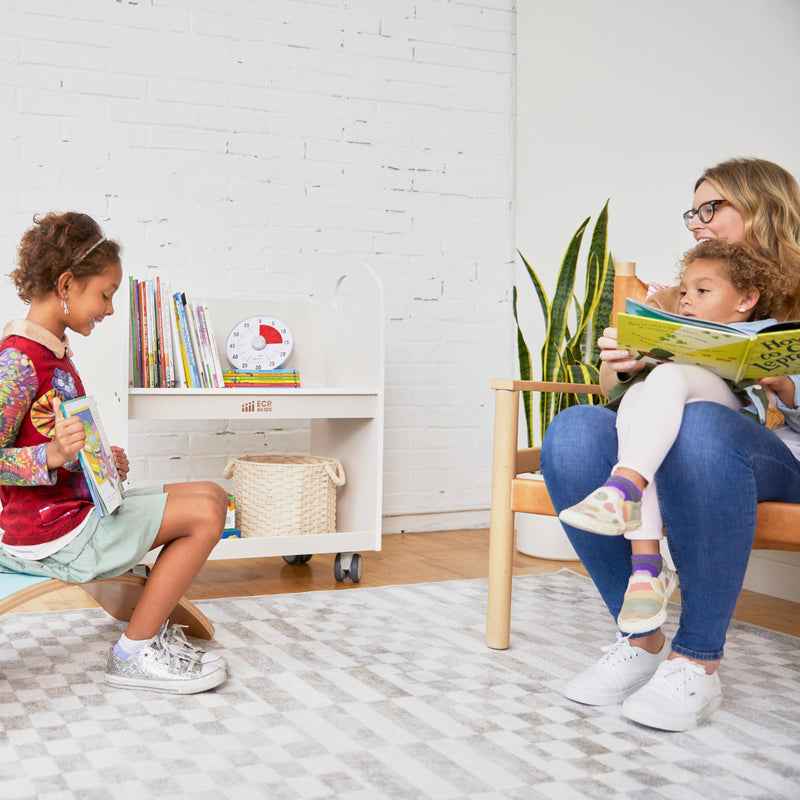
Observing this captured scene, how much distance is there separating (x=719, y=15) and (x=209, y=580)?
204 centimetres

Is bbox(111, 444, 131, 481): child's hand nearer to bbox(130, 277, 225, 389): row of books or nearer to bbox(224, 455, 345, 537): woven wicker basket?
bbox(130, 277, 225, 389): row of books

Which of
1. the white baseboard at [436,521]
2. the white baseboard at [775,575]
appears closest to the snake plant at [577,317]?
the white baseboard at [436,521]

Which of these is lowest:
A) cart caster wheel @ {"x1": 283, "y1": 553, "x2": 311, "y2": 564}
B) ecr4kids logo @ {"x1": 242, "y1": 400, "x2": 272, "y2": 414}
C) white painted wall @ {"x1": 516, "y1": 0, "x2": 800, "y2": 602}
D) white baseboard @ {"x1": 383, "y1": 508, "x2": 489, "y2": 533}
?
white baseboard @ {"x1": 383, "y1": 508, "x2": 489, "y2": 533}

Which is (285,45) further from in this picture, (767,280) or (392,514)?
(767,280)

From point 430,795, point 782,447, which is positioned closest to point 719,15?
point 782,447

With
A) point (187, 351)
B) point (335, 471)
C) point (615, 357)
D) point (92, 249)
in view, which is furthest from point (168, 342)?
point (615, 357)

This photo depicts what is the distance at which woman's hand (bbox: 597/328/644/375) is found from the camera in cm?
153

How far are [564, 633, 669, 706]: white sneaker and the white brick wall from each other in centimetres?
168

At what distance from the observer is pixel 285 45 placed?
9.80 ft

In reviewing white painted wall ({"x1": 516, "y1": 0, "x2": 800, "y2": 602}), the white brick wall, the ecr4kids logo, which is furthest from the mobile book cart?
white painted wall ({"x1": 516, "y1": 0, "x2": 800, "y2": 602})

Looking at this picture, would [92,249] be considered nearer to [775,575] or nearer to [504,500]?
[504,500]

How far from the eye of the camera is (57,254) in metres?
1.56

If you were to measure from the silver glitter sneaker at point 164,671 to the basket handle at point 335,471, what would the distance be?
88 centimetres

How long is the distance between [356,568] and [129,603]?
73 centimetres
